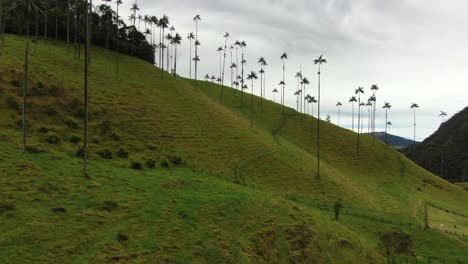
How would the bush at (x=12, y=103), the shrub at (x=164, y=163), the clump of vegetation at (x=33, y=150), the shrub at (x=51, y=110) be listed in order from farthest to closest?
the shrub at (x=51, y=110), the shrub at (x=164, y=163), the bush at (x=12, y=103), the clump of vegetation at (x=33, y=150)

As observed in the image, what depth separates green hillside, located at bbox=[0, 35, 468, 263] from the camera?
97.9 ft

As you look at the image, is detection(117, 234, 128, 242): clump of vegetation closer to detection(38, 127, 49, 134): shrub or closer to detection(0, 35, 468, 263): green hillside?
detection(0, 35, 468, 263): green hillside

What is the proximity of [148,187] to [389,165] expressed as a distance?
91.8m

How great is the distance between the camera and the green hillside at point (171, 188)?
29.8m

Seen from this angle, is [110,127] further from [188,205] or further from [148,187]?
[188,205]

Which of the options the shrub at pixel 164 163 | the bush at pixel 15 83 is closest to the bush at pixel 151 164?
the shrub at pixel 164 163

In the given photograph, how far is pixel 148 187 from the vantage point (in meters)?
41.3

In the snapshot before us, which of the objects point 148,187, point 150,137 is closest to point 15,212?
point 148,187

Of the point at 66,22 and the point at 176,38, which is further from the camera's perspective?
the point at 176,38

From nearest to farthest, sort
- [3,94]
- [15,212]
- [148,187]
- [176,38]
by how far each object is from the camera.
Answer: [15,212] < [148,187] < [3,94] < [176,38]

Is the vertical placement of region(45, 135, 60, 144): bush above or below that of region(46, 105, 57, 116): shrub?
below

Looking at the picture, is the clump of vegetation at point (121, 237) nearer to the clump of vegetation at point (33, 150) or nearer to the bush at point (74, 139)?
the clump of vegetation at point (33, 150)

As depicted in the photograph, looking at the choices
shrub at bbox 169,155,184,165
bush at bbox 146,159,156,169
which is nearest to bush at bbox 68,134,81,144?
bush at bbox 146,159,156,169

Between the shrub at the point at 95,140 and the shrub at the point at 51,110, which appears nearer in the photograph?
the shrub at the point at 95,140
